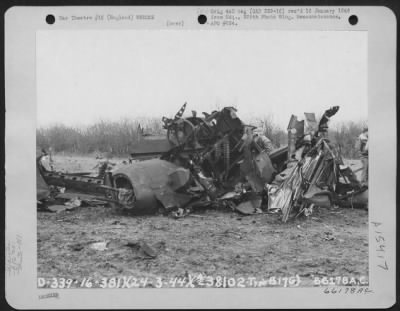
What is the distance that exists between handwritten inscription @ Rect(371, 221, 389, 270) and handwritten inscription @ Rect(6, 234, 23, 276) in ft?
6.11

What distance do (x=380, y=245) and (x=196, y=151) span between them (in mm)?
1094

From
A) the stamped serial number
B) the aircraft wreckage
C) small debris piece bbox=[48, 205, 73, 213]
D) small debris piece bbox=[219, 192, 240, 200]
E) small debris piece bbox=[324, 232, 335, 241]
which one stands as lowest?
the stamped serial number

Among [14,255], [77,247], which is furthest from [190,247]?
[14,255]

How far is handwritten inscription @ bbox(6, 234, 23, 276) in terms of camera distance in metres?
2.54

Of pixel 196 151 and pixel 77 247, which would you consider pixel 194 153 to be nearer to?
pixel 196 151

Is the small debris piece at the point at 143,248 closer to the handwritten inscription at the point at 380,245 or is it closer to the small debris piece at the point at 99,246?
the small debris piece at the point at 99,246

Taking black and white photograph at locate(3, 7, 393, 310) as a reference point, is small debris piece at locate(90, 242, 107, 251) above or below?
below

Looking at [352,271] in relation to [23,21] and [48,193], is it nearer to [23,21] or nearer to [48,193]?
[48,193]

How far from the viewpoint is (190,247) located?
8.32 ft

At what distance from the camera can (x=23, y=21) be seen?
8.29 ft

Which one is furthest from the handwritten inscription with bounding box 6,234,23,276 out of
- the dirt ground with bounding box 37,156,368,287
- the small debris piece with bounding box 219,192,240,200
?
the small debris piece with bounding box 219,192,240,200

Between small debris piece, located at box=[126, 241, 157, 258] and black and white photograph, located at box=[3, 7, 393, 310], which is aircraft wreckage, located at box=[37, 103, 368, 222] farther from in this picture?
small debris piece, located at box=[126, 241, 157, 258]

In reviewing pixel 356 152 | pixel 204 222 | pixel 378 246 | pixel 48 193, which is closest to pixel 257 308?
pixel 204 222

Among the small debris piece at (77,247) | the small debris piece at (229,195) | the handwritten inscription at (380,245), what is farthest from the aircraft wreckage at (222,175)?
the small debris piece at (77,247)
